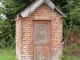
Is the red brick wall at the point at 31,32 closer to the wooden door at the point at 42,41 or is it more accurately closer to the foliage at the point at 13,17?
the wooden door at the point at 42,41

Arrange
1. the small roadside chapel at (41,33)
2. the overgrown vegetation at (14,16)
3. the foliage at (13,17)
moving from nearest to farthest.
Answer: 1. the small roadside chapel at (41,33)
2. the overgrown vegetation at (14,16)
3. the foliage at (13,17)

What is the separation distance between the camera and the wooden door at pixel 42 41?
1059 cm

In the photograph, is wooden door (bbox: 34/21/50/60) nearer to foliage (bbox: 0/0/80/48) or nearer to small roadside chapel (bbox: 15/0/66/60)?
small roadside chapel (bbox: 15/0/66/60)

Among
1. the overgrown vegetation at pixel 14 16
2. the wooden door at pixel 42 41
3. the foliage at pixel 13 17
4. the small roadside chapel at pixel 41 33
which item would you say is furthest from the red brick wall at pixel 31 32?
the foliage at pixel 13 17

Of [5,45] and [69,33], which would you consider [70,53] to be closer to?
[69,33]

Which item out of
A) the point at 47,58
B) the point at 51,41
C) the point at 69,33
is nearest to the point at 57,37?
the point at 51,41

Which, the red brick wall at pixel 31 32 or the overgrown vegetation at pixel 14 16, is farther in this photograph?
the overgrown vegetation at pixel 14 16

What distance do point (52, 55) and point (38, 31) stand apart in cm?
129

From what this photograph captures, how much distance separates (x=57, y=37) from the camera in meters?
10.7

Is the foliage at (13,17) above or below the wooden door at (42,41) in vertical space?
above

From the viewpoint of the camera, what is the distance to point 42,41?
1065 centimetres

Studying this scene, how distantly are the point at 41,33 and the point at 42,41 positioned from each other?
0.37 metres

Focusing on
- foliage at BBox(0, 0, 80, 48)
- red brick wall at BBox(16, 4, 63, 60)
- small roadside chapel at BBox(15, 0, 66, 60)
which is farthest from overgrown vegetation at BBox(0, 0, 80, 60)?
small roadside chapel at BBox(15, 0, 66, 60)

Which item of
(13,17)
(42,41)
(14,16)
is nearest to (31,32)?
(42,41)
